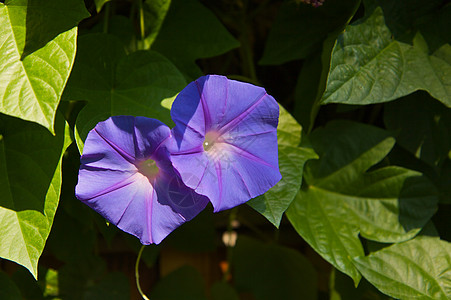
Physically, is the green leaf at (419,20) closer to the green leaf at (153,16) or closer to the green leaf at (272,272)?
the green leaf at (153,16)

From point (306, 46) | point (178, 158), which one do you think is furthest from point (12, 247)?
point (306, 46)

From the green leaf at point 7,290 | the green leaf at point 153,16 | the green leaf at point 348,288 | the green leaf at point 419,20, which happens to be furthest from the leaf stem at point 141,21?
the green leaf at point 348,288

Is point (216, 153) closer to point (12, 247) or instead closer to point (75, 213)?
point (12, 247)

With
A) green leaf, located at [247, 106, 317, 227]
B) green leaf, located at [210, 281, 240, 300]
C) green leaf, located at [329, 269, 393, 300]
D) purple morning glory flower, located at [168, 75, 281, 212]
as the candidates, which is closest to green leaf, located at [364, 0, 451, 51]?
green leaf, located at [247, 106, 317, 227]

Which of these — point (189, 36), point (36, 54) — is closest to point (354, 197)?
point (189, 36)

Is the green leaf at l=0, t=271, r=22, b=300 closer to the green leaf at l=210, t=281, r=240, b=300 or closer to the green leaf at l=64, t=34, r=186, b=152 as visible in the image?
the green leaf at l=64, t=34, r=186, b=152

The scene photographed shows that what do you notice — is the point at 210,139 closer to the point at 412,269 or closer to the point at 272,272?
the point at 412,269
